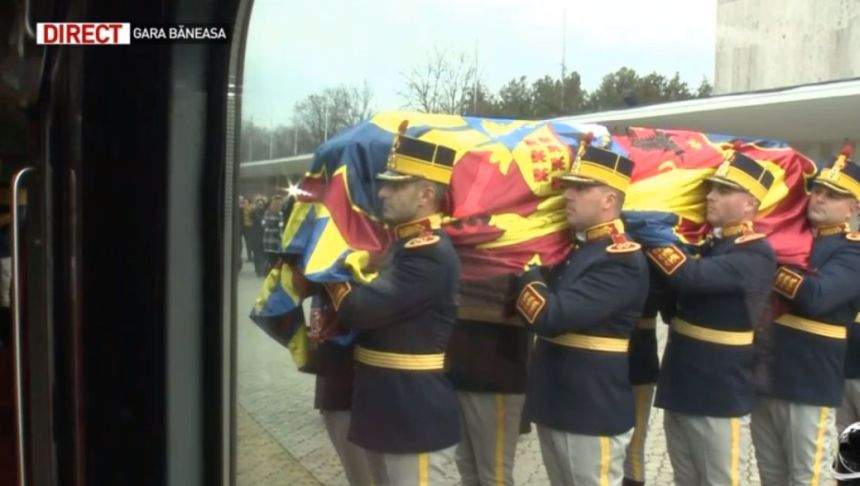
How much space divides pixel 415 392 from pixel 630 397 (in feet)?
2.91

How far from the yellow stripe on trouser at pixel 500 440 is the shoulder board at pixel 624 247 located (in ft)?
1.60

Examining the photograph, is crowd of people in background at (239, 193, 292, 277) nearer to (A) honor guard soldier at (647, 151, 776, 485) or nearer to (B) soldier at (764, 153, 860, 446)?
(A) honor guard soldier at (647, 151, 776, 485)

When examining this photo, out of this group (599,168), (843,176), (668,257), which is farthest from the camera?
(668,257)

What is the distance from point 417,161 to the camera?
1.95 metres

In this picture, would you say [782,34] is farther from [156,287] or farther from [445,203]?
[156,287]

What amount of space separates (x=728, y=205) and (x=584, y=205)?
1.70 ft

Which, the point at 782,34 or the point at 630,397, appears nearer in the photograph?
the point at 782,34

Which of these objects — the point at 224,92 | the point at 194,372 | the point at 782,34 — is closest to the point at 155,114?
the point at 224,92

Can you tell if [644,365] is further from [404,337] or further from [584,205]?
[404,337]

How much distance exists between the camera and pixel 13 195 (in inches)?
66.6

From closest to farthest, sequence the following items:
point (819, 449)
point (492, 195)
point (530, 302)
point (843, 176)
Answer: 1. point (492, 195)
2. point (530, 302)
3. point (843, 176)
4. point (819, 449)

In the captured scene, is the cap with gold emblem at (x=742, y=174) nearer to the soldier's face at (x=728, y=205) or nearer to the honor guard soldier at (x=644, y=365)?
the soldier's face at (x=728, y=205)

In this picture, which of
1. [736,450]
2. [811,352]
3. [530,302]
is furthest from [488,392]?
[811,352]

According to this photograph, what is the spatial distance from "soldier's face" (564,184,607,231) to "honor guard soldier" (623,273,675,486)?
34 centimetres
